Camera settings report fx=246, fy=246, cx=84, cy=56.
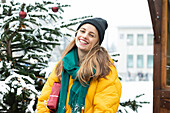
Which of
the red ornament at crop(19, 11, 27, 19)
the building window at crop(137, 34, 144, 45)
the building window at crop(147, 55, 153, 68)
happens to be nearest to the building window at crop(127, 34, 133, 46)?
the building window at crop(137, 34, 144, 45)

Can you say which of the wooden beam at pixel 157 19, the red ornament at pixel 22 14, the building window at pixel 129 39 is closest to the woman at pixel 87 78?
the red ornament at pixel 22 14

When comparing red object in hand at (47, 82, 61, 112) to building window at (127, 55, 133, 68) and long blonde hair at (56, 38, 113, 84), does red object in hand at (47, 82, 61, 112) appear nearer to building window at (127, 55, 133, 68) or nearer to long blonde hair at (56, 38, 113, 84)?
long blonde hair at (56, 38, 113, 84)

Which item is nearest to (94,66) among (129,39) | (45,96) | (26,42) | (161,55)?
(45,96)

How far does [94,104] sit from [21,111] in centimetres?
198

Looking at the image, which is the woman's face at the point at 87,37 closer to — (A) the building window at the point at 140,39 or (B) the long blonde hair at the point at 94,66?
(B) the long blonde hair at the point at 94,66

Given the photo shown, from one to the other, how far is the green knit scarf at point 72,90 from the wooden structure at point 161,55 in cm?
179

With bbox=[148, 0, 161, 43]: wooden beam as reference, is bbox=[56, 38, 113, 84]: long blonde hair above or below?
below

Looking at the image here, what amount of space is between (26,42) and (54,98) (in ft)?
6.16

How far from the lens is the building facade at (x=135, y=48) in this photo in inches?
1710

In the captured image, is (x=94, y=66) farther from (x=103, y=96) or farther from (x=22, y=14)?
(x=22, y=14)

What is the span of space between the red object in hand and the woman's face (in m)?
0.42

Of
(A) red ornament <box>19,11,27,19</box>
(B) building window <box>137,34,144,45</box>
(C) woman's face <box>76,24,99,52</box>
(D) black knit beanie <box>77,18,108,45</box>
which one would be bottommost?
(B) building window <box>137,34,144,45</box>

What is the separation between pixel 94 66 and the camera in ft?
7.04

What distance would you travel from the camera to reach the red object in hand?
2174 mm
